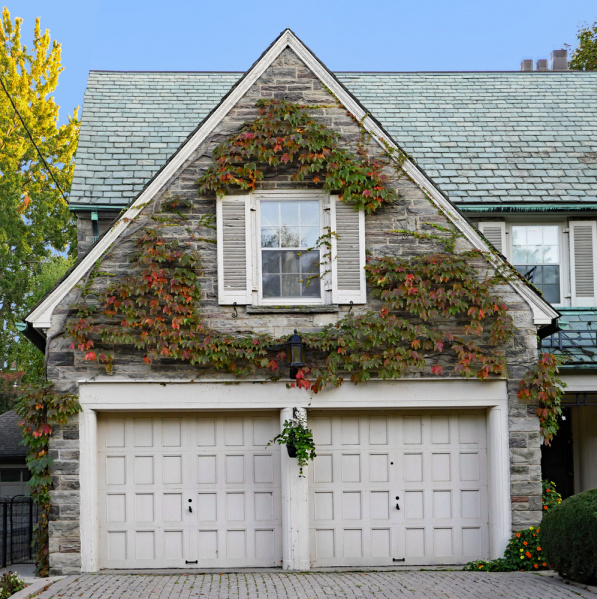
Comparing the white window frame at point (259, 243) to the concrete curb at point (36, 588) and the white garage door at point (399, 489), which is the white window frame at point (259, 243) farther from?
the concrete curb at point (36, 588)

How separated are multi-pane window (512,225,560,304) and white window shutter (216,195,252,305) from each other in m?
4.76

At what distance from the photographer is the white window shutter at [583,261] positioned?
565 inches

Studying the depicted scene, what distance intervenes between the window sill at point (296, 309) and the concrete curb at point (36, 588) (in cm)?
395

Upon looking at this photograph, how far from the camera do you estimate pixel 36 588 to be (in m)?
10.3

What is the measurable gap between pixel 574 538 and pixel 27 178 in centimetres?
2136

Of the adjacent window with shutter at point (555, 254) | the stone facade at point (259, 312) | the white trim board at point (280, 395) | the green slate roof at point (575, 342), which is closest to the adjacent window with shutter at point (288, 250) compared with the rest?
the stone facade at point (259, 312)

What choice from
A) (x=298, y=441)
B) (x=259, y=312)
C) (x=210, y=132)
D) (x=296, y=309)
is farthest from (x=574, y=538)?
(x=210, y=132)

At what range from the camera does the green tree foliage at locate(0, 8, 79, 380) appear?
83.8 feet

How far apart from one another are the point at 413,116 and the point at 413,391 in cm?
634

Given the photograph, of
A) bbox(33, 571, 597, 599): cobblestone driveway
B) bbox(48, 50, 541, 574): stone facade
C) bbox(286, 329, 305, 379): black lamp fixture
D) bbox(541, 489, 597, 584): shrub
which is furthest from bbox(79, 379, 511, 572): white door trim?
bbox(541, 489, 597, 584): shrub

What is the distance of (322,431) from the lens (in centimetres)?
1220

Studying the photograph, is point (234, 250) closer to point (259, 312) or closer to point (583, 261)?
point (259, 312)

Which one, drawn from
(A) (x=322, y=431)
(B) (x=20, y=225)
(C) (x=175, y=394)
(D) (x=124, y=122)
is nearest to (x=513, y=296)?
(A) (x=322, y=431)

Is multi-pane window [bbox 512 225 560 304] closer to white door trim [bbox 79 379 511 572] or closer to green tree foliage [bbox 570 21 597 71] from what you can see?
white door trim [bbox 79 379 511 572]
